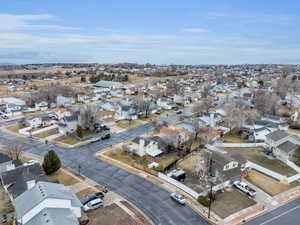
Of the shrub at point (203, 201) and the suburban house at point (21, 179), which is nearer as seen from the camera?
the suburban house at point (21, 179)

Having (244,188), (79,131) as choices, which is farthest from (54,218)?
(79,131)

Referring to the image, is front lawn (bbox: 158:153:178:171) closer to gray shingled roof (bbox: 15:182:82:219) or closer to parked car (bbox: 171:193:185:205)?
parked car (bbox: 171:193:185:205)

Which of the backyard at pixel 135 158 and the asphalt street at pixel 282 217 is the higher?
the backyard at pixel 135 158

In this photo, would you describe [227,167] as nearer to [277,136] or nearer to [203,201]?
[203,201]

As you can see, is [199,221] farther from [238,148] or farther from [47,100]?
[47,100]

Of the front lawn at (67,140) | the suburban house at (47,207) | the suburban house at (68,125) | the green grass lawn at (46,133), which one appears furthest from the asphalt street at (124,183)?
the suburban house at (47,207)

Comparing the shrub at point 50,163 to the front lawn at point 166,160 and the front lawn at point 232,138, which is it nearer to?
the front lawn at point 166,160
